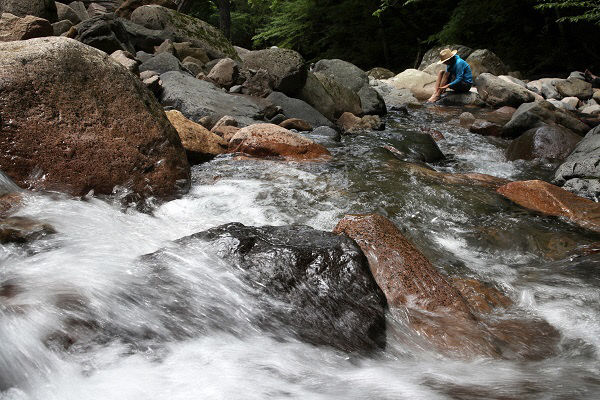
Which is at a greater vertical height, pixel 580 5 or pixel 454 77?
pixel 580 5

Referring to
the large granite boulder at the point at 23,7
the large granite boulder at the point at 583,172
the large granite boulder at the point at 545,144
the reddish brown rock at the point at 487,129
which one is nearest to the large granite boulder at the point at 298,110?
the reddish brown rock at the point at 487,129

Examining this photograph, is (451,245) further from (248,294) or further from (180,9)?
(180,9)

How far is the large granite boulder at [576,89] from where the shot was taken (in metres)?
13.3

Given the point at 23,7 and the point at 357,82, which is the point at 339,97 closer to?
the point at 357,82

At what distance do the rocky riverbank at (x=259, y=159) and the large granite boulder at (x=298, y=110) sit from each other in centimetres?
3

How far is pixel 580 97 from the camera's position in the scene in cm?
1337

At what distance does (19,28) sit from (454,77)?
436 inches

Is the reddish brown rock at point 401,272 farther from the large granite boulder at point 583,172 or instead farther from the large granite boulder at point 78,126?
the large granite boulder at point 583,172

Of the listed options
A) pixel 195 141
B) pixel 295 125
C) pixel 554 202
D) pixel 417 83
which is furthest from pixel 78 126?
pixel 417 83

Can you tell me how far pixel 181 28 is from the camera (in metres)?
12.5

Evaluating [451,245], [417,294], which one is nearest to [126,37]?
[451,245]

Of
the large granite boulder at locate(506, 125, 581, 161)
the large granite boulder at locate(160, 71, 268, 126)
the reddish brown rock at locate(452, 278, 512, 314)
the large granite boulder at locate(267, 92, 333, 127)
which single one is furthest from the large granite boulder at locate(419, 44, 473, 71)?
the reddish brown rock at locate(452, 278, 512, 314)

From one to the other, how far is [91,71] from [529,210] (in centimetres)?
468

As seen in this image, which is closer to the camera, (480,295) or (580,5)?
(480,295)
